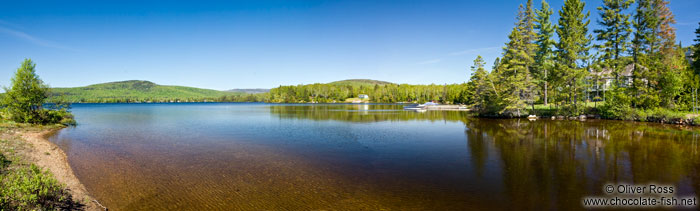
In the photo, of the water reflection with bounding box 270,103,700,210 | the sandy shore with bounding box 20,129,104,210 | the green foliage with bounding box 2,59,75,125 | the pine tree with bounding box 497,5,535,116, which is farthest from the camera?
the pine tree with bounding box 497,5,535,116

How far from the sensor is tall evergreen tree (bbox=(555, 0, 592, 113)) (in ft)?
115

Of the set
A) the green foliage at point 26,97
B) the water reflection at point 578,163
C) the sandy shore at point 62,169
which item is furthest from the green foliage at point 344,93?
the sandy shore at point 62,169

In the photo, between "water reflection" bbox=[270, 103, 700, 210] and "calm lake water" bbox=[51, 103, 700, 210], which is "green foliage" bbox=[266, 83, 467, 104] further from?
"calm lake water" bbox=[51, 103, 700, 210]

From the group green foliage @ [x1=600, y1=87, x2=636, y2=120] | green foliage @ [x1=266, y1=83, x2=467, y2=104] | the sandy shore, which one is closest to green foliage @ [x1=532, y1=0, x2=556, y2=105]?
green foliage @ [x1=600, y1=87, x2=636, y2=120]

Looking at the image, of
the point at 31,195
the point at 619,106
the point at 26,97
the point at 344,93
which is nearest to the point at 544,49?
the point at 619,106

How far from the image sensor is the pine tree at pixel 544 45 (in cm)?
4081

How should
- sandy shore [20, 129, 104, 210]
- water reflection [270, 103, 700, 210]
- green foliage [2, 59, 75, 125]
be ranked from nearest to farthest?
sandy shore [20, 129, 104, 210] < water reflection [270, 103, 700, 210] < green foliage [2, 59, 75, 125]

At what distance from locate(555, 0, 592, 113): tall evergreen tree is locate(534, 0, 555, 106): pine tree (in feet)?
10.4

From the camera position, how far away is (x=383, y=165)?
44.7 ft

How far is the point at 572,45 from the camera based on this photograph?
116 feet

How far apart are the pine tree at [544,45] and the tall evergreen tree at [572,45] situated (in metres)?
3.18

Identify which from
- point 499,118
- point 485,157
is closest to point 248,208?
point 485,157

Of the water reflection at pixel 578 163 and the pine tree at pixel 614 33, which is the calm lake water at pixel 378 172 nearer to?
the water reflection at pixel 578 163

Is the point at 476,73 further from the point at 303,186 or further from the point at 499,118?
the point at 303,186
